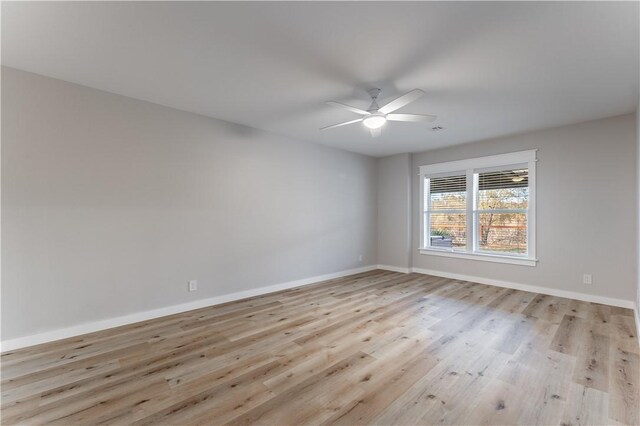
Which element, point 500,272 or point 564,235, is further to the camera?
point 500,272

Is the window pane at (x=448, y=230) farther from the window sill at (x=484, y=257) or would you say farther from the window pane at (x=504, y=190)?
the window pane at (x=504, y=190)

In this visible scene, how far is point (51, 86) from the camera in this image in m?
2.69

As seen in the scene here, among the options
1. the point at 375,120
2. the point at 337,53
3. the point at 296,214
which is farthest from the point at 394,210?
the point at 337,53

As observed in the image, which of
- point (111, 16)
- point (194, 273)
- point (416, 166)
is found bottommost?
point (194, 273)

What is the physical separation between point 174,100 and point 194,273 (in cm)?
212

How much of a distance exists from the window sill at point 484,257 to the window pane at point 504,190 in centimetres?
84

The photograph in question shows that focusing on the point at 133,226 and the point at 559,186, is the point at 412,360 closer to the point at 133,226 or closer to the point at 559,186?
the point at 133,226

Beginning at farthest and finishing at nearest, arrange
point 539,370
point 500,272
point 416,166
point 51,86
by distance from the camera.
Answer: point 416,166
point 500,272
point 51,86
point 539,370

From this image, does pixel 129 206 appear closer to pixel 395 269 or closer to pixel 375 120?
pixel 375 120

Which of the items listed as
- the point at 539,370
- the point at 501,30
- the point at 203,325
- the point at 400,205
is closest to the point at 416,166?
the point at 400,205

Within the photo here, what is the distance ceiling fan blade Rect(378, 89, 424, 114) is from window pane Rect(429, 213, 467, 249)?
3312 millimetres

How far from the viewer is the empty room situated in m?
1.86

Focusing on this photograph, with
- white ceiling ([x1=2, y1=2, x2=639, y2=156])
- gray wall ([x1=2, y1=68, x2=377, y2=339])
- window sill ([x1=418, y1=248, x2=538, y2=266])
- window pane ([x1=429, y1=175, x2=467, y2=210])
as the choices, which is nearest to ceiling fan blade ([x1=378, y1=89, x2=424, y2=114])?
white ceiling ([x1=2, y1=2, x2=639, y2=156])

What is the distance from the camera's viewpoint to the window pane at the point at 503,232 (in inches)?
180
